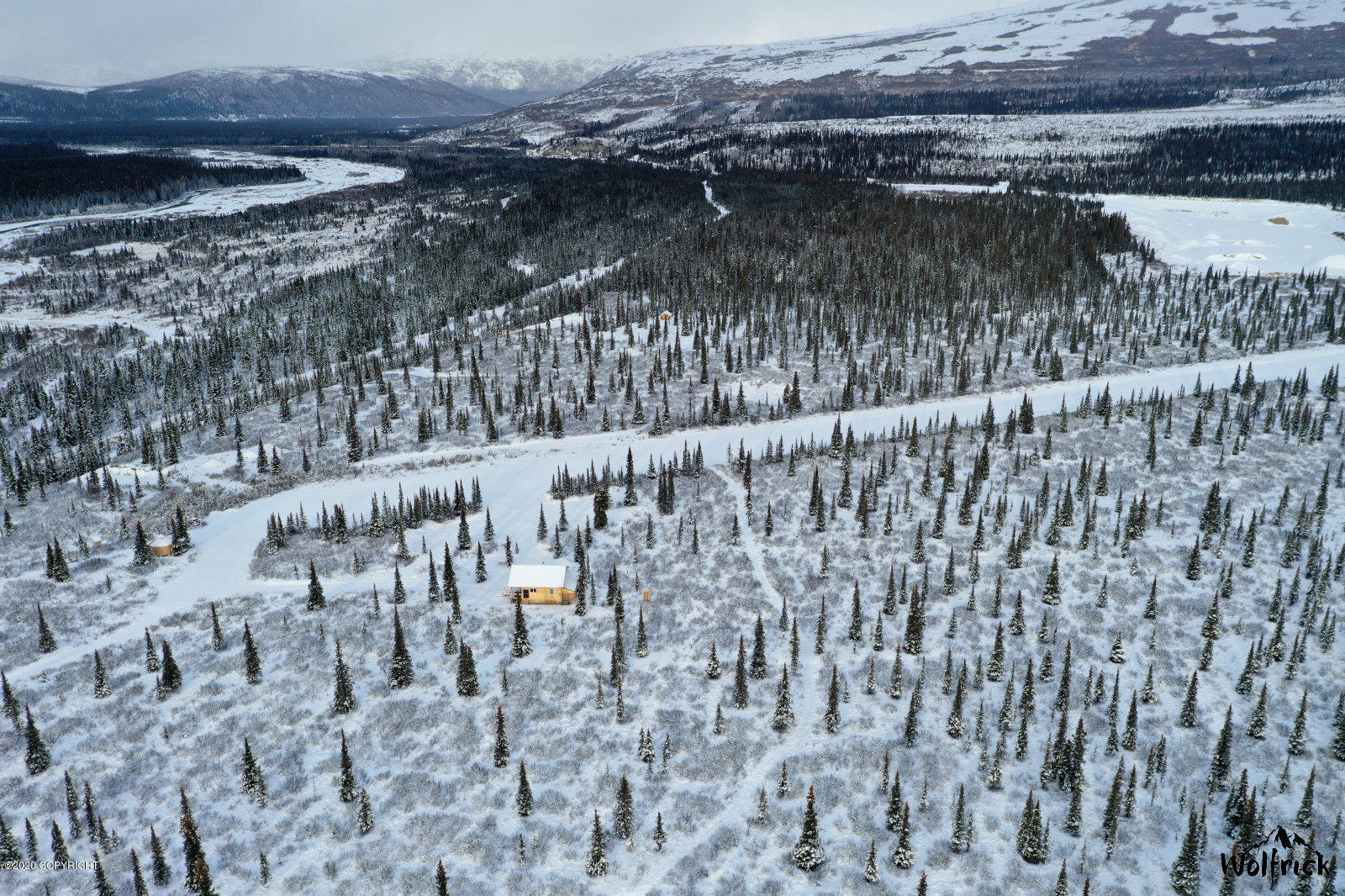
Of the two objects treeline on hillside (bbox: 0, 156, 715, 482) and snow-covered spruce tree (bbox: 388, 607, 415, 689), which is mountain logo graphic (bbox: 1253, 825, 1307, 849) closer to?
snow-covered spruce tree (bbox: 388, 607, 415, 689)

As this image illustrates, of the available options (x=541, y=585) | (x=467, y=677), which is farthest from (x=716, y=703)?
(x=541, y=585)

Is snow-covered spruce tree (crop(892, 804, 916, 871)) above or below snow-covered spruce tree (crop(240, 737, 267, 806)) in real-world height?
below

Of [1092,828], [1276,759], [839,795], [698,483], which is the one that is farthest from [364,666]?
[1276,759]

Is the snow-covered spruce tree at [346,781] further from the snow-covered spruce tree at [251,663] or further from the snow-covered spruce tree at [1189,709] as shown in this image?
the snow-covered spruce tree at [1189,709]

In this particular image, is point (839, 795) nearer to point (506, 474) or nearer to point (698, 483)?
point (698, 483)

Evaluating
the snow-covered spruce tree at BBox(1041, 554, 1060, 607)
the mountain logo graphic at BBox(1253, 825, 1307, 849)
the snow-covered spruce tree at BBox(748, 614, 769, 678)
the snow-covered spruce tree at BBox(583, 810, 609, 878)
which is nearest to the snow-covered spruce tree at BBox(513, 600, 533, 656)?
the snow-covered spruce tree at BBox(748, 614, 769, 678)

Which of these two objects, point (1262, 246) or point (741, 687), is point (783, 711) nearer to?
point (741, 687)
